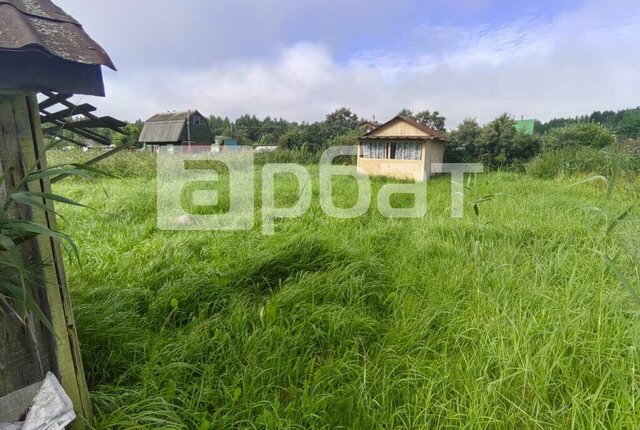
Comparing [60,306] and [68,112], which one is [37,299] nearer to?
[60,306]

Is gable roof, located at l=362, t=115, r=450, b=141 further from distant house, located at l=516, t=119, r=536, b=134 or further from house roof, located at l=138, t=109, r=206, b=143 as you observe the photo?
house roof, located at l=138, t=109, r=206, b=143

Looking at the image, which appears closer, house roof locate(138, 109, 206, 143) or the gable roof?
the gable roof

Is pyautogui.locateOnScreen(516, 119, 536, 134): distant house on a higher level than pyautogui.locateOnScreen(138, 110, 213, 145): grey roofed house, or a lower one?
lower

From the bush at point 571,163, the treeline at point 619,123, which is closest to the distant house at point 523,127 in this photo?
the treeline at point 619,123

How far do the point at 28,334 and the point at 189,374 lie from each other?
695 millimetres

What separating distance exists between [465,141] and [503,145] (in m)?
1.34

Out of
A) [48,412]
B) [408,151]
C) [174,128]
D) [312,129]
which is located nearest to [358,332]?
[48,412]

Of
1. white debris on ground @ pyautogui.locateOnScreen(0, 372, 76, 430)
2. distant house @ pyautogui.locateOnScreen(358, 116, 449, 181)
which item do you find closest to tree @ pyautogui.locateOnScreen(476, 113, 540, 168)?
distant house @ pyautogui.locateOnScreen(358, 116, 449, 181)

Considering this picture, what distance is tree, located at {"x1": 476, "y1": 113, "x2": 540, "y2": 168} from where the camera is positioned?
11.3 metres

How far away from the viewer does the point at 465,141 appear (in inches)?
481

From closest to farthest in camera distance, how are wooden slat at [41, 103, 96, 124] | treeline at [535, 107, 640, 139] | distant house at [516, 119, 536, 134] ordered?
wooden slat at [41, 103, 96, 124], distant house at [516, 119, 536, 134], treeline at [535, 107, 640, 139]

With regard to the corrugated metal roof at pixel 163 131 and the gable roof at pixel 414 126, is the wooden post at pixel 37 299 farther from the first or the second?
the corrugated metal roof at pixel 163 131

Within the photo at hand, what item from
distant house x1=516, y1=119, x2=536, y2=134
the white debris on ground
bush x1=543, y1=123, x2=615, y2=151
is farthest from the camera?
distant house x1=516, y1=119, x2=536, y2=134

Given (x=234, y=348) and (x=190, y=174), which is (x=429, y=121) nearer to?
(x=190, y=174)
